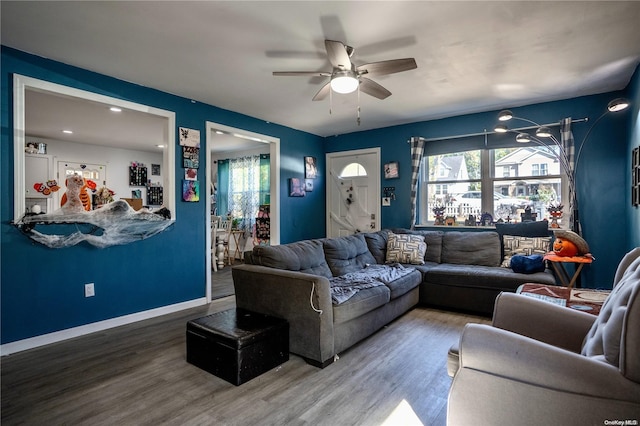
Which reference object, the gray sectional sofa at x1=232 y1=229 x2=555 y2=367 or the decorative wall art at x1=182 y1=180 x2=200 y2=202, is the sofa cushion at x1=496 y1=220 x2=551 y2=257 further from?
the decorative wall art at x1=182 y1=180 x2=200 y2=202

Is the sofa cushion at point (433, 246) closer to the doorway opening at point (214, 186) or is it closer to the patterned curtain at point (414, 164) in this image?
the patterned curtain at point (414, 164)

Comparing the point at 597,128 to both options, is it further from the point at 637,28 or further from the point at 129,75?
the point at 129,75

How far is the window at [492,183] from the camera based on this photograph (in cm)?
432

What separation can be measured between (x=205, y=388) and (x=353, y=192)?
4277 mm

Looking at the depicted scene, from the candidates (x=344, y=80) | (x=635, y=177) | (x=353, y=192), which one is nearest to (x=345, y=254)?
(x=344, y=80)

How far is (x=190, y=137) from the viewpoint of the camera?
4.00 metres

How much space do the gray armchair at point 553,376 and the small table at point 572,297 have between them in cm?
85

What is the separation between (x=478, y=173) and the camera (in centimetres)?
479

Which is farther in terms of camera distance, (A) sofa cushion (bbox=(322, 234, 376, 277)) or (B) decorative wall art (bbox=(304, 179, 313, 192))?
(B) decorative wall art (bbox=(304, 179, 313, 192))

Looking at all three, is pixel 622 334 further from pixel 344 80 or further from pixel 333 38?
pixel 333 38

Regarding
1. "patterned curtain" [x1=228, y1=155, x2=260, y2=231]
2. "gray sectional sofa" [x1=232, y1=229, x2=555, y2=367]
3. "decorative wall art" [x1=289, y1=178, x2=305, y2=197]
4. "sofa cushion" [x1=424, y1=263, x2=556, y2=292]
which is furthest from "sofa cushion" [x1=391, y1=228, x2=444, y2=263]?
"patterned curtain" [x1=228, y1=155, x2=260, y2=231]

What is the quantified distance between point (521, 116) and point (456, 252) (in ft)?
6.69

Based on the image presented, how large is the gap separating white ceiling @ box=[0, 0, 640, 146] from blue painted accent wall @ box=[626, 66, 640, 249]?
0.16 meters

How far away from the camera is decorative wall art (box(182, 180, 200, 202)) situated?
3943 mm
